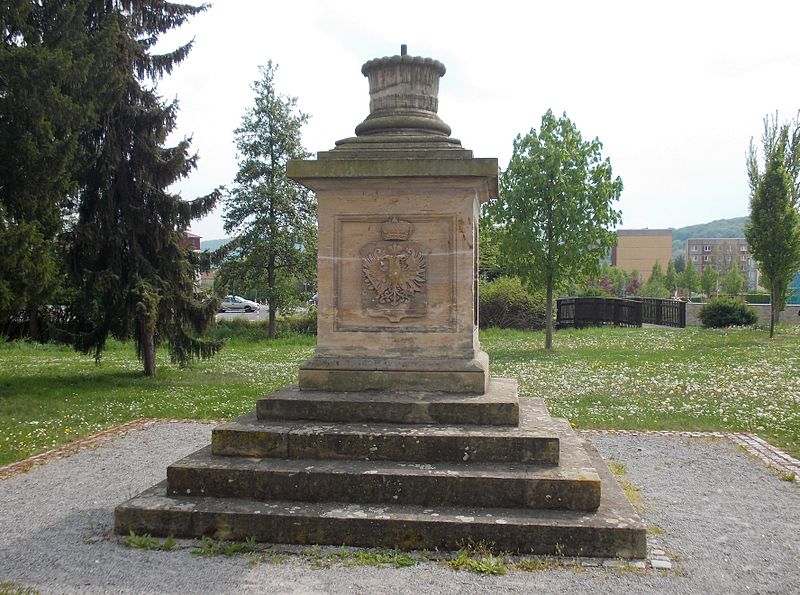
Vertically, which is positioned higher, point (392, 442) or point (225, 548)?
point (392, 442)

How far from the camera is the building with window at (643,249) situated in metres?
110

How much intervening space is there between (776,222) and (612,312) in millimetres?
Result: 10562

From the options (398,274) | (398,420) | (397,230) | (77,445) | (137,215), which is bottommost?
(77,445)

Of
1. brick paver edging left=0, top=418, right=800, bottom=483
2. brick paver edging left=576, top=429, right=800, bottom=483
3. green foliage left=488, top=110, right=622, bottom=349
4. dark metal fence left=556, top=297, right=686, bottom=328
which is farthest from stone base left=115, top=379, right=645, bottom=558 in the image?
dark metal fence left=556, top=297, right=686, bottom=328

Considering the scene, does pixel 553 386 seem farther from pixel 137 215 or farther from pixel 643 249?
pixel 643 249

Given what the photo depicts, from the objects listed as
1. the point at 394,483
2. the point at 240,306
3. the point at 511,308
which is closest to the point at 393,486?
the point at 394,483

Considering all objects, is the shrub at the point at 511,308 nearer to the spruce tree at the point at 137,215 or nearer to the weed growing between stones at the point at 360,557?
the spruce tree at the point at 137,215

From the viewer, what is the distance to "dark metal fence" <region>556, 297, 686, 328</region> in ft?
97.6

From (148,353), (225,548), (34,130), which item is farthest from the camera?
(148,353)

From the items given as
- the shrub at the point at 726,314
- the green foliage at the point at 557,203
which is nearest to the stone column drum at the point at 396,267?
the green foliage at the point at 557,203

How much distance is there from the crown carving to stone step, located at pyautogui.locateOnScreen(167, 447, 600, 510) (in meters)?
1.99

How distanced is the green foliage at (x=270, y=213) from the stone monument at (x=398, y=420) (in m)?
19.8

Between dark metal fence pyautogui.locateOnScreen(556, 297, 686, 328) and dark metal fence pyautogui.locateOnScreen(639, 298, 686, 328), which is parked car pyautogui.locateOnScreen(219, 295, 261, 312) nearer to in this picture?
dark metal fence pyautogui.locateOnScreen(556, 297, 686, 328)

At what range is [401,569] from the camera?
4.32 meters
